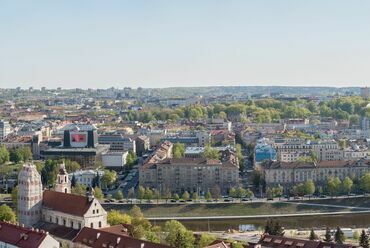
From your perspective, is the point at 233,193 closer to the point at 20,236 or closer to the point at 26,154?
the point at 20,236

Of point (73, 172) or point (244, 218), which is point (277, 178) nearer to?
point (244, 218)

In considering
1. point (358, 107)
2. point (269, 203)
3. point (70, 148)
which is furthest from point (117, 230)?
point (358, 107)

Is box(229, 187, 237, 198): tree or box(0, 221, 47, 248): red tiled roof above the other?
box(0, 221, 47, 248): red tiled roof

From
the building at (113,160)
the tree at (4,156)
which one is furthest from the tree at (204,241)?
the tree at (4,156)

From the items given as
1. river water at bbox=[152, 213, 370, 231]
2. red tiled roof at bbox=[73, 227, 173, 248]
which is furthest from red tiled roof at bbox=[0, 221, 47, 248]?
river water at bbox=[152, 213, 370, 231]

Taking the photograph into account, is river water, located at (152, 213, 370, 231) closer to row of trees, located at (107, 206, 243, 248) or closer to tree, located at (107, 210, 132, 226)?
row of trees, located at (107, 206, 243, 248)

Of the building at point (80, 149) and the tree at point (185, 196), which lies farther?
the building at point (80, 149)

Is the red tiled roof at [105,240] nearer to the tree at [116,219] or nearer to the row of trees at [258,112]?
the tree at [116,219]
